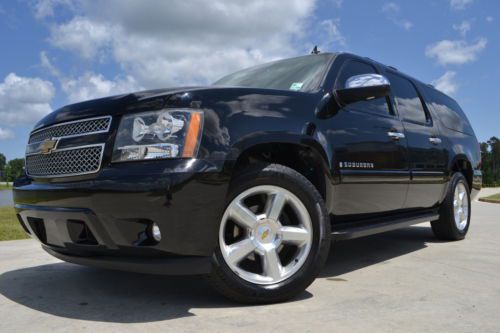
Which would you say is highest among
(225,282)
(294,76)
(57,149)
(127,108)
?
(294,76)

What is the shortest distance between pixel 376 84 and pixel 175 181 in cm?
179

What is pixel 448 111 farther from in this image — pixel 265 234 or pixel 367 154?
pixel 265 234

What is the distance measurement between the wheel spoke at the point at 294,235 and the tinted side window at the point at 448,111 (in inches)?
122

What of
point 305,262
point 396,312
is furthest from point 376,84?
point 396,312

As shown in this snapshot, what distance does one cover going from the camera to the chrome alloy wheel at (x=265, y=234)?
2.60m

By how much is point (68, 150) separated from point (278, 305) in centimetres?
147

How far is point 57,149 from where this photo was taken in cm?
272

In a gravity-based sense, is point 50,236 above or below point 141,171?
below

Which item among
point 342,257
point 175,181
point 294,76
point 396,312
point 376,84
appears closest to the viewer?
point 175,181

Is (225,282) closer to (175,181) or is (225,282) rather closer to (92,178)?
(175,181)

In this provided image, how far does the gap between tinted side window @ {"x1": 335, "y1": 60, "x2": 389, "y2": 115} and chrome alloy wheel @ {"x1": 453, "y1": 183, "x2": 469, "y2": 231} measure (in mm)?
1825

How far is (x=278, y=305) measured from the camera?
2.62 metres

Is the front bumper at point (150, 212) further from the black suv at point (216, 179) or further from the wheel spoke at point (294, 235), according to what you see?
the wheel spoke at point (294, 235)

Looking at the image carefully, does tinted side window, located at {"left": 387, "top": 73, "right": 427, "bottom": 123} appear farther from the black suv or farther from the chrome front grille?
the chrome front grille
